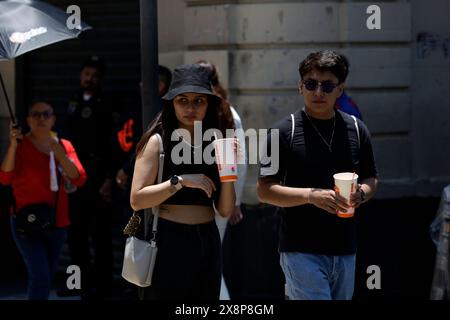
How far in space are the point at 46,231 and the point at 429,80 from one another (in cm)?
366

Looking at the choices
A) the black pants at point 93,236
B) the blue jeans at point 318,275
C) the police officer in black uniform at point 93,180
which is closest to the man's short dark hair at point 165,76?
the police officer in black uniform at point 93,180

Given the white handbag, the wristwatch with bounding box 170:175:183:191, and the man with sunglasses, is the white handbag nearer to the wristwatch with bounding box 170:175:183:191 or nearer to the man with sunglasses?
the wristwatch with bounding box 170:175:183:191

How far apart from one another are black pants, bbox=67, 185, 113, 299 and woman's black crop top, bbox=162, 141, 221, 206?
3342mm

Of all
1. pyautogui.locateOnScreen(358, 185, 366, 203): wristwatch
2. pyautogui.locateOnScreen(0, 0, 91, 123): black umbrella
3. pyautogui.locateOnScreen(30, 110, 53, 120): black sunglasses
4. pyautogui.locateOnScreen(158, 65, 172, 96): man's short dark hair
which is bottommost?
pyautogui.locateOnScreen(358, 185, 366, 203): wristwatch

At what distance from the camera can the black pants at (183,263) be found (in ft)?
15.2

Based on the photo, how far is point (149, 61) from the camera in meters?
4.87

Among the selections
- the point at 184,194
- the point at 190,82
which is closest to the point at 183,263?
the point at 184,194

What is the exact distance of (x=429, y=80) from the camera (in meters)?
7.98

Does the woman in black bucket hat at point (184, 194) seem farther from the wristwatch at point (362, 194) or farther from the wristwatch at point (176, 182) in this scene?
the wristwatch at point (362, 194)

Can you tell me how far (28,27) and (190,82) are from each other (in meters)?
1.65

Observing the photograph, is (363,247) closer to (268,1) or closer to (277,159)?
(268,1)

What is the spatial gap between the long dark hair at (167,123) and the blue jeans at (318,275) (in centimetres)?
82

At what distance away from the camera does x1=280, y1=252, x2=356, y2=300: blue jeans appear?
4664 millimetres

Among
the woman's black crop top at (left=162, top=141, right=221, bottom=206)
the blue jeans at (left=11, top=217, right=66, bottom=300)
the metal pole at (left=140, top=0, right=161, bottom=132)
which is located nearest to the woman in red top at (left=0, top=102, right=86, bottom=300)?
the blue jeans at (left=11, top=217, right=66, bottom=300)
